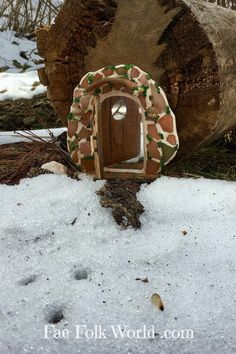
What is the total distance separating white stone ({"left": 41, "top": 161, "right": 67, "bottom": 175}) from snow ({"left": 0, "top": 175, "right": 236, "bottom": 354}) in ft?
0.61

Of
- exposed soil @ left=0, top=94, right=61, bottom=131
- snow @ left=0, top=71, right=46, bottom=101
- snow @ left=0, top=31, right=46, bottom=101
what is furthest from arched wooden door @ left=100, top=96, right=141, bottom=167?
snow @ left=0, top=71, right=46, bottom=101

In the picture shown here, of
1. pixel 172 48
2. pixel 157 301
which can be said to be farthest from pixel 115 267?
pixel 172 48

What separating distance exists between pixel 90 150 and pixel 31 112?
2473 millimetres

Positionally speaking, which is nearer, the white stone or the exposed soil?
the white stone

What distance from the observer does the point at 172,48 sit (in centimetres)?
244

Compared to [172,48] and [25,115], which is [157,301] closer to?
[172,48]

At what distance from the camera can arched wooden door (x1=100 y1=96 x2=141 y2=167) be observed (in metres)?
2.82

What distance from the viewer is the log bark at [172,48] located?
2.35m

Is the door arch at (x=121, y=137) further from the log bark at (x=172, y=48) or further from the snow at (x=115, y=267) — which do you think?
the snow at (x=115, y=267)

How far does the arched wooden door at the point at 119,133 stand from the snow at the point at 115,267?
1.82 ft

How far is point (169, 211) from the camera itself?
6.86 feet

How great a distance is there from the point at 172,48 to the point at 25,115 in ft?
8.81

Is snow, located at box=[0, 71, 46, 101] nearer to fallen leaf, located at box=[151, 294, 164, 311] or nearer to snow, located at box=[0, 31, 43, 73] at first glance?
snow, located at box=[0, 31, 43, 73]

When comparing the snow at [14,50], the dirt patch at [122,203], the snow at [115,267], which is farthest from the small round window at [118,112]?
the snow at [14,50]
